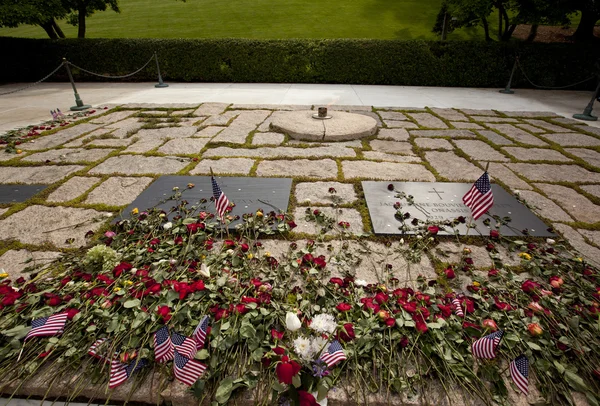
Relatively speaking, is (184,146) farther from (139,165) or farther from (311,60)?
(311,60)

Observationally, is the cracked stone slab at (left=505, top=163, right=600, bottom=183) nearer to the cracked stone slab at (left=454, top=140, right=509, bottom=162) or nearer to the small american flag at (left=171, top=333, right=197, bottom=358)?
the cracked stone slab at (left=454, top=140, right=509, bottom=162)

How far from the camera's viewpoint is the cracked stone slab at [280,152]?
4176mm

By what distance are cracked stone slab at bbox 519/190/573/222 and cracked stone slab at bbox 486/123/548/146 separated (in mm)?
2020

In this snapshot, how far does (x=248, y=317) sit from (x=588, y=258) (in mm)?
2556

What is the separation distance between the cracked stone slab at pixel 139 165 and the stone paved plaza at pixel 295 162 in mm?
13

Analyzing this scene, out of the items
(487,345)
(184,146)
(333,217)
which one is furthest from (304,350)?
(184,146)

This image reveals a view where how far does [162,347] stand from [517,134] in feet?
19.2

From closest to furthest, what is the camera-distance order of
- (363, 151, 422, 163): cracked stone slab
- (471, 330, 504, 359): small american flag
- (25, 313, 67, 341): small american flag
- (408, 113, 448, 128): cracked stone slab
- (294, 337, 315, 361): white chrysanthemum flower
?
1. (294, 337, 315, 361): white chrysanthemum flower
2. (471, 330, 504, 359): small american flag
3. (25, 313, 67, 341): small american flag
4. (363, 151, 422, 163): cracked stone slab
5. (408, 113, 448, 128): cracked stone slab

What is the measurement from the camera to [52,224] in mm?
2756

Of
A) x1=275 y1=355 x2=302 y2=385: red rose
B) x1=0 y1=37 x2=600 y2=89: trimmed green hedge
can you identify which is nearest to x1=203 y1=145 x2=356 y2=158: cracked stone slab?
x1=275 y1=355 x2=302 y2=385: red rose

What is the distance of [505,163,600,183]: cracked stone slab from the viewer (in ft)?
11.8

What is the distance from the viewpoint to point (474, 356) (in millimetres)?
1605

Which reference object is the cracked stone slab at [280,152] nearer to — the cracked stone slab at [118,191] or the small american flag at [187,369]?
the cracked stone slab at [118,191]

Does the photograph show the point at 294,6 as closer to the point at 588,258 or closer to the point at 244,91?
the point at 244,91
